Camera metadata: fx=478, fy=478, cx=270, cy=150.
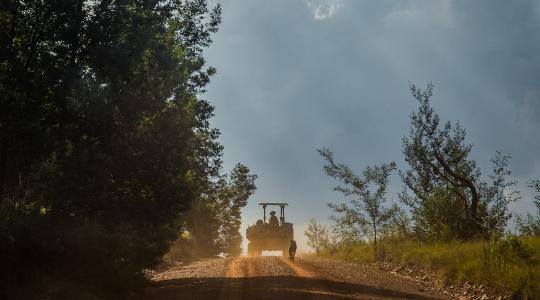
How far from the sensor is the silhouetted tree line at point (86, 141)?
1284cm

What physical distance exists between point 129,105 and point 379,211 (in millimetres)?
17461

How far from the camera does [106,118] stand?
14078 mm

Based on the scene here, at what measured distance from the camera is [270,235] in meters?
45.2

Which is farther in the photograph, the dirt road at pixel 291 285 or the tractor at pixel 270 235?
the tractor at pixel 270 235

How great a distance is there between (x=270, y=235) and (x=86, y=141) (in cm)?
3267

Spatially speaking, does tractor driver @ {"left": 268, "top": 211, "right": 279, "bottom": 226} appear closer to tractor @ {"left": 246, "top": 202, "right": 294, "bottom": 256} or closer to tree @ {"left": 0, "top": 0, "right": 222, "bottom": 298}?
tractor @ {"left": 246, "top": 202, "right": 294, "bottom": 256}

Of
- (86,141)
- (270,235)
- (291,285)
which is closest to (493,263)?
(291,285)

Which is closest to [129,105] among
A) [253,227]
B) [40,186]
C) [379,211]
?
[40,186]

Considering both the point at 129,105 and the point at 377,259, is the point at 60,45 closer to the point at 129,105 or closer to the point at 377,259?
the point at 129,105

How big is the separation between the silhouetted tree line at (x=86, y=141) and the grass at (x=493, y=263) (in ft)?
31.5

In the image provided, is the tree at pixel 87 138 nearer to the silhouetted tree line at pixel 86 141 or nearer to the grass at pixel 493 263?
the silhouetted tree line at pixel 86 141

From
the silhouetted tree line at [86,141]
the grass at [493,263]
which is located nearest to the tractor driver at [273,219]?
the grass at [493,263]

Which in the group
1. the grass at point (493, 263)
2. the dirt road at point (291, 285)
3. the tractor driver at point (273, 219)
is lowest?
the dirt road at point (291, 285)

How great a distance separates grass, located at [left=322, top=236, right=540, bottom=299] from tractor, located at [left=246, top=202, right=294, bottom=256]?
79.9 ft
